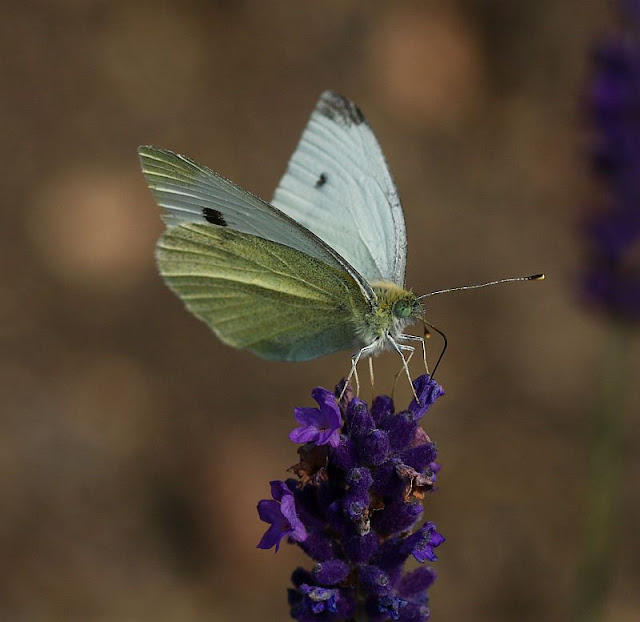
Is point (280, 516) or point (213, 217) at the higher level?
point (213, 217)

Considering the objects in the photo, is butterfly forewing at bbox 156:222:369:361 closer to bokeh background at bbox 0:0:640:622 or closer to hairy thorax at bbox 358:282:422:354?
hairy thorax at bbox 358:282:422:354

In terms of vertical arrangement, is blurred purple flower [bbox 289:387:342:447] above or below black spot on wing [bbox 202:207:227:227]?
below

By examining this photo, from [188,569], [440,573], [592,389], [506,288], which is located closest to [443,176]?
[506,288]

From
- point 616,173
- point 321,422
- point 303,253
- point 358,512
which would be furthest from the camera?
point 616,173

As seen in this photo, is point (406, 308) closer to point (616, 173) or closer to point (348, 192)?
point (348, 192)

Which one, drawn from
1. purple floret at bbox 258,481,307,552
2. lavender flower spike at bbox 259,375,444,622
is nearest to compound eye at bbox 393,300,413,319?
lavender flower spike at bbox 259,375,444,622

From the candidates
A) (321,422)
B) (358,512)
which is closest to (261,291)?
(321,422)

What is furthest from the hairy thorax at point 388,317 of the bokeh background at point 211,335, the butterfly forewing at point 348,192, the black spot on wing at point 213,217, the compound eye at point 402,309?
the bokeh background at point 211,335
